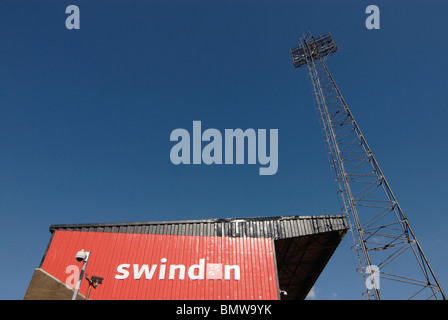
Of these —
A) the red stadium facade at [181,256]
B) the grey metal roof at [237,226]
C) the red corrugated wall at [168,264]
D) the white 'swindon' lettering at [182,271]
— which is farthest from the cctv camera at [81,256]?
the grey metal roof at [237,226]

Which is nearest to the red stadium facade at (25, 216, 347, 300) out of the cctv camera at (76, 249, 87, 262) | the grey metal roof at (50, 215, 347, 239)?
the grey metal roof at (50, 215, 347, 239)

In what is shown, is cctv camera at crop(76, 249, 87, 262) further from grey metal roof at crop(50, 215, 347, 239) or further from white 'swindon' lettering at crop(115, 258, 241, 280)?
grey metal roof at crop(50, 215, 347, 239)

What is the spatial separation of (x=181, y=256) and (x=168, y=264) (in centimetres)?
112

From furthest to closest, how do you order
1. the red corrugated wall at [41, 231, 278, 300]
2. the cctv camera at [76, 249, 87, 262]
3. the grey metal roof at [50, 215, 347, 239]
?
the grey metal roof at [50, 215, 347, 239] → the red corrugated wall at [41, 231, 278, 300] → the cctv camera at [76, 249, 87, 262]

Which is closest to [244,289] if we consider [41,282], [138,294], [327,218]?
[138,294]

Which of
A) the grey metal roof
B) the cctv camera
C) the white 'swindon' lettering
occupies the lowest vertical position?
the cctv camera

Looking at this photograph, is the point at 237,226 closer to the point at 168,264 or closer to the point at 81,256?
the point at 168,264

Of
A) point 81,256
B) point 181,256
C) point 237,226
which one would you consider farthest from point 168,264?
point 81,256

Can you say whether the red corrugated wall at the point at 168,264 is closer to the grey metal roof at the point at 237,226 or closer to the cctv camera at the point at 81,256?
the grey metal roof at the point at 237,226

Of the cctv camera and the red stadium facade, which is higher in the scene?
the red stadium facade

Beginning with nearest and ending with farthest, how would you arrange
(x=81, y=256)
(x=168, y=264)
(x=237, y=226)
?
(x=81, y=256) → (x=168, y=264) → (x=237, y=226)

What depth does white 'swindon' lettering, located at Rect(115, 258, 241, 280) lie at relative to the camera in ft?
67.3

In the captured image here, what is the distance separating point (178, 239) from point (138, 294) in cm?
487

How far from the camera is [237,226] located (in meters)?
23.3
